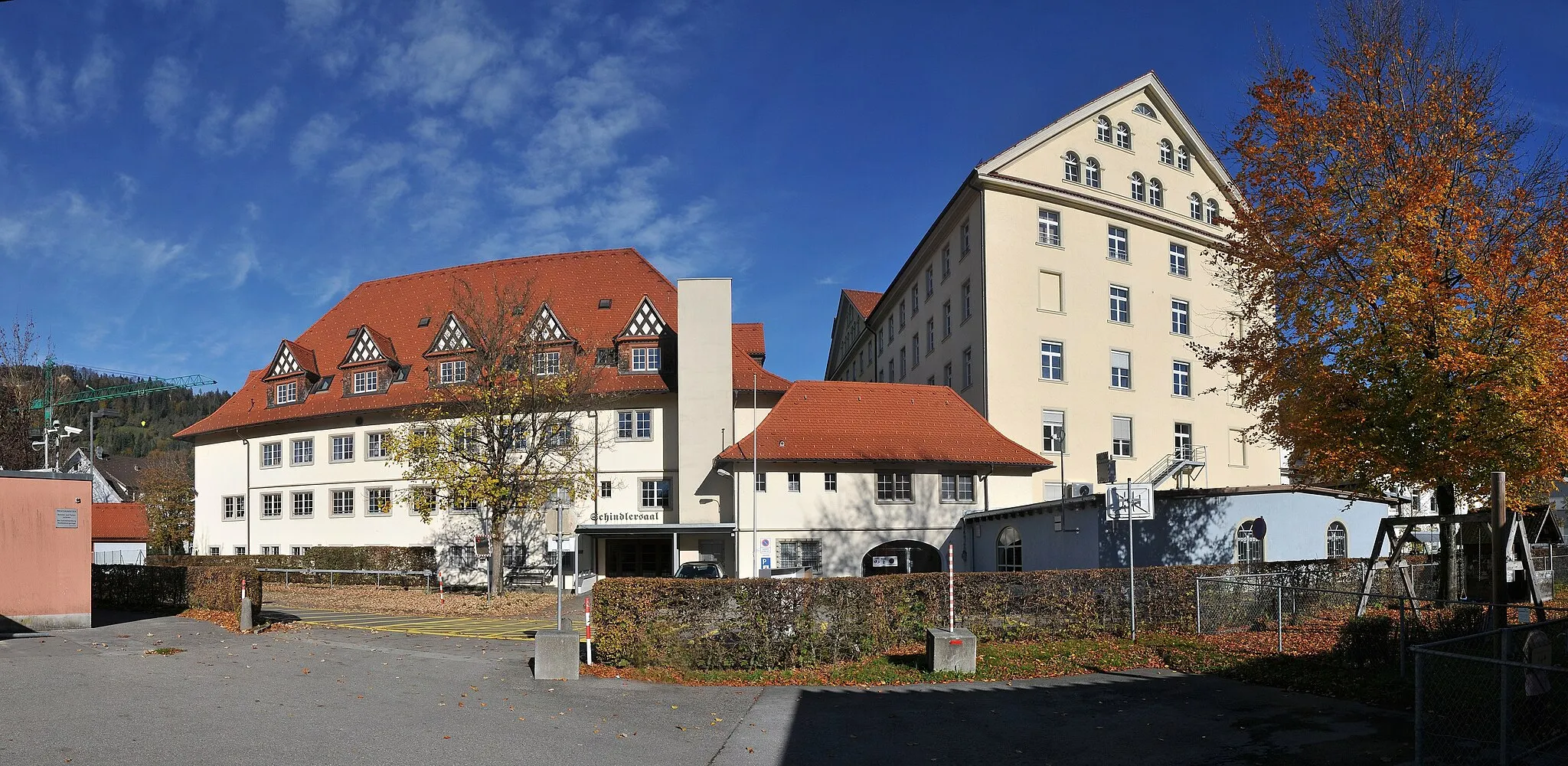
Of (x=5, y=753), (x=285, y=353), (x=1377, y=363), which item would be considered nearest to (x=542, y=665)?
(x=5, y=753)

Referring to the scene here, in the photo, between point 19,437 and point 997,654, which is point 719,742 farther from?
point 19,437

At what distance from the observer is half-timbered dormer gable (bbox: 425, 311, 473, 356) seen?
43094mm

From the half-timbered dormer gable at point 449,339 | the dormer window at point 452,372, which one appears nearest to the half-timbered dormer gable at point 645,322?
the dormer window at point 452,372

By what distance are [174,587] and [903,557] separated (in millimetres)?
21649

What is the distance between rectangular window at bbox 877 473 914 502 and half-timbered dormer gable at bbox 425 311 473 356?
17.9 meters

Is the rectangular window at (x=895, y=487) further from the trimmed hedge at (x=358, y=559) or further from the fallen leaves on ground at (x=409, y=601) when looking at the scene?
the trimmed hedge at (x=358, y=559)

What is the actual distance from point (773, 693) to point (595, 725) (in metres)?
2.92

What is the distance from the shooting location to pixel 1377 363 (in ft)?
60.9

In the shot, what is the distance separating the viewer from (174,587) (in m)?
27.1

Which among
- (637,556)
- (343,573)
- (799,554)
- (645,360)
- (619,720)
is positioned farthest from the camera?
(645,360)

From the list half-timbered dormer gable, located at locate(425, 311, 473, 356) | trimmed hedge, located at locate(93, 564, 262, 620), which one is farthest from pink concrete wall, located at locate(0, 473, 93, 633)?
half-timbered dormer gable, located at locate(425, 311, 473, 356)

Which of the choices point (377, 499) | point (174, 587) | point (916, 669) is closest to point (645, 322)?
point (377, 499)

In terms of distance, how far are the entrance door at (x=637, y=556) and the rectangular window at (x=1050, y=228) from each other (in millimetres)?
18728

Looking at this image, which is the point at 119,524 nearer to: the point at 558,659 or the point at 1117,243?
the point at 1117,243
